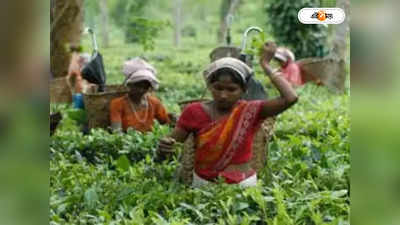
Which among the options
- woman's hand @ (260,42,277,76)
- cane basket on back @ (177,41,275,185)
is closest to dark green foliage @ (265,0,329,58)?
cane basket on back @ (177,41,275,185)

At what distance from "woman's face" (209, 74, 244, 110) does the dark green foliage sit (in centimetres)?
334

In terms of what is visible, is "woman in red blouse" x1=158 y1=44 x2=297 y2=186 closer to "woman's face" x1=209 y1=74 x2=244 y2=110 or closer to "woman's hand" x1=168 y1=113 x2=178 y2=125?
"woman's face" x1=209 y1=74 x2=244 y2=110

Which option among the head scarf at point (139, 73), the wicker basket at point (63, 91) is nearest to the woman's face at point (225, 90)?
the head scarf at point (139, 73)

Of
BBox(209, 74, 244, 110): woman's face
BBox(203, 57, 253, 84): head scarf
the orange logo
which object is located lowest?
BBox(209, 74, 244, 110): woman's face

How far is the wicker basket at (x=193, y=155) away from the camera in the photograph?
1.89 m

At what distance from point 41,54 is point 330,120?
1.82m

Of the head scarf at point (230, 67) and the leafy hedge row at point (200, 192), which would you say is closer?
the leafy hedge row at point (200, 192)

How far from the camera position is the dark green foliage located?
16.9 feet

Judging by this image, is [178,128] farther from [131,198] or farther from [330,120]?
[330,120]

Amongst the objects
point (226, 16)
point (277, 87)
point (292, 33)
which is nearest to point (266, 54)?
point (277, 87)

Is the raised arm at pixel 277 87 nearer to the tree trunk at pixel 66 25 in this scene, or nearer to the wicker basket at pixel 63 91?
the tree trunk at pixel 66 25

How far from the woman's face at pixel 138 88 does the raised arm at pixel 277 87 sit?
3.57 feet

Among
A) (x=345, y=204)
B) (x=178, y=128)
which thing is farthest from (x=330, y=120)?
(x=345, y=204)

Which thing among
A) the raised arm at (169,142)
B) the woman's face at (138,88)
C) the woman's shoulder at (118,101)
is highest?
the woman's face at (138,88)
